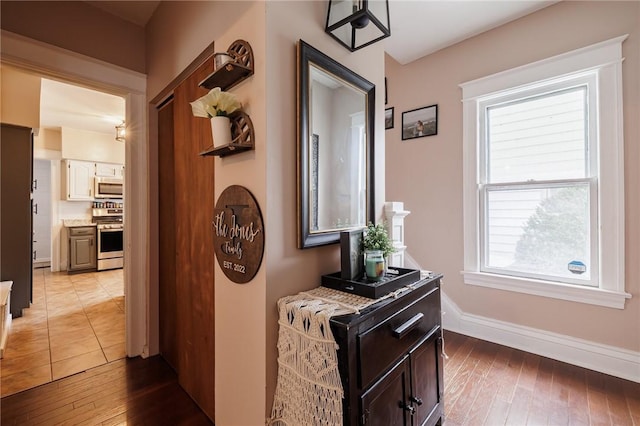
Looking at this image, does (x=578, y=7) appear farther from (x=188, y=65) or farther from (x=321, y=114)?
(x=188, y=65)

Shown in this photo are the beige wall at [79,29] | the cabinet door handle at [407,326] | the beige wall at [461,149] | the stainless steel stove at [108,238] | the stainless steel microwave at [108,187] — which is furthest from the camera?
the stainless steel microwave at [108,187]

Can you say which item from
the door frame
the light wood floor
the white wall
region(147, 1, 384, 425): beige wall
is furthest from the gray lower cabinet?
region(147, 1, 384, 425): beige wall

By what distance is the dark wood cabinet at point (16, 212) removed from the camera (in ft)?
10.8

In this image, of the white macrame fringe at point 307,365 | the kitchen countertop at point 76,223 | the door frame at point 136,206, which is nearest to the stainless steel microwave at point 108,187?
the kitchen countertop at point 76,223

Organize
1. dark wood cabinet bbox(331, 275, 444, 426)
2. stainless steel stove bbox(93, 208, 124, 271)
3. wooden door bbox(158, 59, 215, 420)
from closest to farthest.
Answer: dark wood cabinet bbox(331, 275, 444, 426) → wooden door bbox(158, 59, 215, 420) → stainless steel stove bbox(93, 208, 124, 271)

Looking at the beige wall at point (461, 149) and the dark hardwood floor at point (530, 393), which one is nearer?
the dark hardwood floor at point (530, 393)

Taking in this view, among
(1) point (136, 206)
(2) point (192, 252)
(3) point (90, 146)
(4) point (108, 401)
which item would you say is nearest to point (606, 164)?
(2) point (192, 252)

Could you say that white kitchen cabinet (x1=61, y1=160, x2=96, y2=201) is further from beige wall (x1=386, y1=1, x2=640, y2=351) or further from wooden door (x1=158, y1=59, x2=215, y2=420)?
beige wall (x1=386, y1=1, x2=640, y2=351)

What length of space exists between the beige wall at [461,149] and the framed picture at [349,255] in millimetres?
1916

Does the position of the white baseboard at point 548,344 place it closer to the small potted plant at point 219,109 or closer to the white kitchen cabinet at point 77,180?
the small potted plant at point 219,109

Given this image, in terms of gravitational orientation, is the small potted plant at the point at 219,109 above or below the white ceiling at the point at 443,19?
below

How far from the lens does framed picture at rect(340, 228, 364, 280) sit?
128cm

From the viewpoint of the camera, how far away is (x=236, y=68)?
1216 mm

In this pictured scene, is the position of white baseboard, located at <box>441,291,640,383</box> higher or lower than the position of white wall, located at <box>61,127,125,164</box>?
lower
